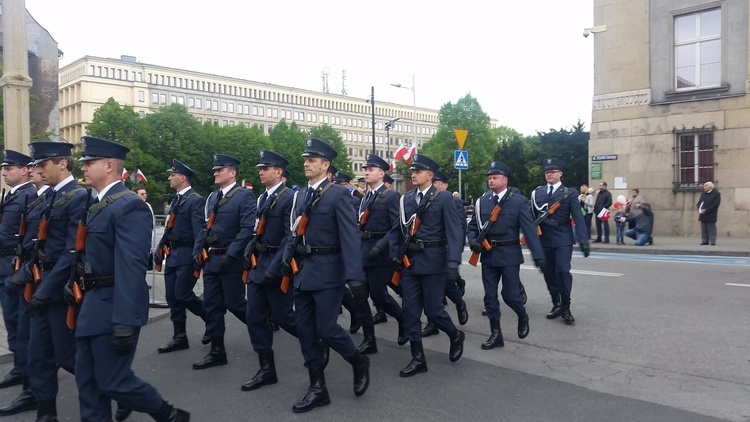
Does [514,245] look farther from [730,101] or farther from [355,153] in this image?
[355,153]

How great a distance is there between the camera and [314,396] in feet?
17.0

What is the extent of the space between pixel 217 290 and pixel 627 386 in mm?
3977

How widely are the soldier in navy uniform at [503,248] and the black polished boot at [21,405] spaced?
4.34 metres

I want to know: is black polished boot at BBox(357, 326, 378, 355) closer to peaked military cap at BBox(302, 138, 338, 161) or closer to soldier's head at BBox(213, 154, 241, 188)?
soldier's head at BBox(213, 154, 241, 188)

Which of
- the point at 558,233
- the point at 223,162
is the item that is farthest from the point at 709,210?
the point at 223,162

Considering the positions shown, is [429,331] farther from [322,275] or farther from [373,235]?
[322,275]

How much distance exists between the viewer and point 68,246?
4.59 meters

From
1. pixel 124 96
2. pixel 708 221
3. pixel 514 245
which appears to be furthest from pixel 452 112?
pixel 514 245

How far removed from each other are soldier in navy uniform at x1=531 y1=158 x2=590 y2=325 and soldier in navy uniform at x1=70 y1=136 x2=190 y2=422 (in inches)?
216

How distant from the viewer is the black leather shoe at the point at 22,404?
527cm

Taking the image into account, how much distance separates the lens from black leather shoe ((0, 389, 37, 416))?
527 centimetres

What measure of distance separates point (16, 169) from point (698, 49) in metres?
20.1

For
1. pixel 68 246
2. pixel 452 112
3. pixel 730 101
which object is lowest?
pixel 68 246

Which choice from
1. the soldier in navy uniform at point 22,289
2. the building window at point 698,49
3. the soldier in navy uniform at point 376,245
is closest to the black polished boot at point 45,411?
the soldier in navy uniform at point 22,289
